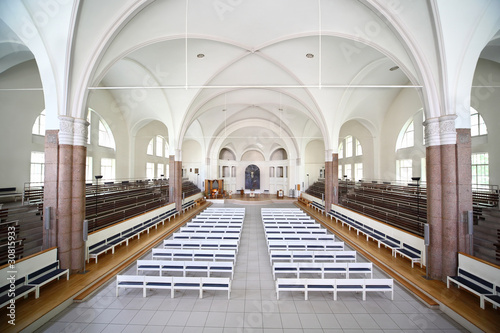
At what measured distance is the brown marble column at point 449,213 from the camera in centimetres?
587

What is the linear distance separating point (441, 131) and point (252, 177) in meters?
25.2

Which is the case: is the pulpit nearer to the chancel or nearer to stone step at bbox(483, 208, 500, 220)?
the chancel

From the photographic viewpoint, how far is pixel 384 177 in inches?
706

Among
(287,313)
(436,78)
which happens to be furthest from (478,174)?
(287,313)

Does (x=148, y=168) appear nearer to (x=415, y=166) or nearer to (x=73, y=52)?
(x=73, y=52)

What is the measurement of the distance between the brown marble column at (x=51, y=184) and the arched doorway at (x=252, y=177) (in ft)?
82.1

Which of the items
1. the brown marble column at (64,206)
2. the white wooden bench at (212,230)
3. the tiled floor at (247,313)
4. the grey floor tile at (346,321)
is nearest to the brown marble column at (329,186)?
the white wooden bench at (212,230)

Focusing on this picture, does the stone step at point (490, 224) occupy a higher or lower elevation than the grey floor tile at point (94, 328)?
higher

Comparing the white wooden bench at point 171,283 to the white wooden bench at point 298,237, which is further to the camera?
the white wooden bench at point 298,237

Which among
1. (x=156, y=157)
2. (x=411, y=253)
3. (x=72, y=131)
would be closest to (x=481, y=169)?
(x=411, y=253)

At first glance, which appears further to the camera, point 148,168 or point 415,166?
point 148,168

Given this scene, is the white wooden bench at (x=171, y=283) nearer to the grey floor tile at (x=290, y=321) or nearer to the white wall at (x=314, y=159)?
the grey floor tile at (x=290, y=321)

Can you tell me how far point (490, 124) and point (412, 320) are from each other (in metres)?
11.3

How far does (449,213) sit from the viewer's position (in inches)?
233
